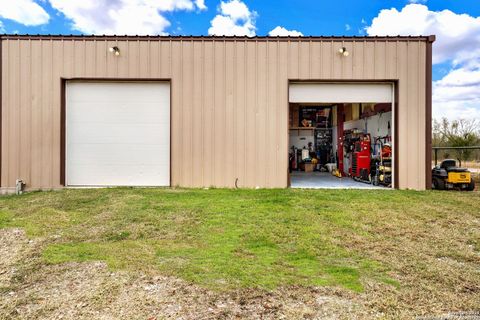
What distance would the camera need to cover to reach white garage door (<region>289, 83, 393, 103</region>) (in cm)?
827

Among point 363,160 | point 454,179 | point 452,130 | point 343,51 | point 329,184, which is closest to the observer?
point 343,51

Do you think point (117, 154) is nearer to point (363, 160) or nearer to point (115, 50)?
point (115, 50)

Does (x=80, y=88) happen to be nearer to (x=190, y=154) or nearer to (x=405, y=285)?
(x=190, y=154)

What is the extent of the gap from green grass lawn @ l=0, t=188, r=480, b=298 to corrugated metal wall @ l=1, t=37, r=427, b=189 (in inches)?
40.2

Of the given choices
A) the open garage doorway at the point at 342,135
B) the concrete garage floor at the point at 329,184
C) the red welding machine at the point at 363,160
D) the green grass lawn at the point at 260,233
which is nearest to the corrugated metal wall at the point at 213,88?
the open garage doorway at the point at 342,135

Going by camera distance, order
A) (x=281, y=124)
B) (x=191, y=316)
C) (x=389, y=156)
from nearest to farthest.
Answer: (x=191, y=316), (x=281, y=124), (x=389, y=156)

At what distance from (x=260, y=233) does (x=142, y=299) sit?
216cm

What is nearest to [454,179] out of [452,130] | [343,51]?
[343,51]

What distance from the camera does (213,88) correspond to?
8.03m

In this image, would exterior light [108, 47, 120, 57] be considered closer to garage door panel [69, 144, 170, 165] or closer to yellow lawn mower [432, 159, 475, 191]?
garage door panel [69, 144, 170, 165]

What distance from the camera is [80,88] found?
8258 millimetres

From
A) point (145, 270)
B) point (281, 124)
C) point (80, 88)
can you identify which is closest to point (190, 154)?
point (281, 124)

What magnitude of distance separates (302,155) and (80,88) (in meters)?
9.01

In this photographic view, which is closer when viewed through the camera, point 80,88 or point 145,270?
point 145,270
